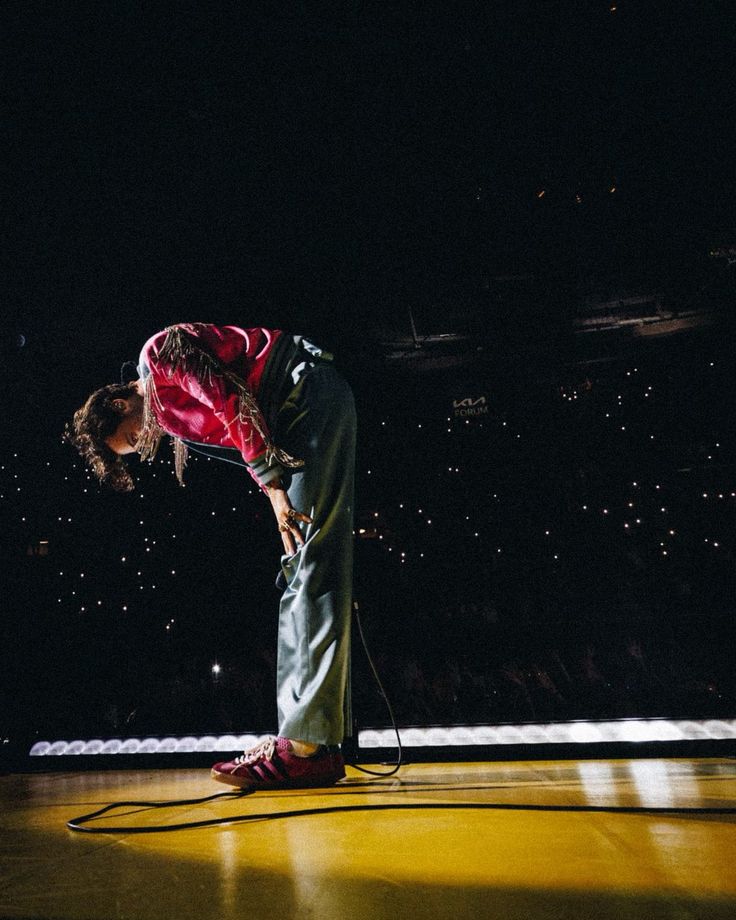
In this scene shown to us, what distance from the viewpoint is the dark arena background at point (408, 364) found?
6.44 feet

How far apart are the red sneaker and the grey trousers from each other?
4cm

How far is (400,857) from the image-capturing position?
2.12 ft

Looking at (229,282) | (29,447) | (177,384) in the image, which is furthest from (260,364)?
(29,447)

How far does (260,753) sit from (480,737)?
3.00 feet

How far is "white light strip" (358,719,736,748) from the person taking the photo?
1.76 m

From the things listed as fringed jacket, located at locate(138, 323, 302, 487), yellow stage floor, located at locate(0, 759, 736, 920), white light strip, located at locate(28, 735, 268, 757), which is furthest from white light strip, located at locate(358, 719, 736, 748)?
fringed jacket, located at locate(138, 323, 302, 487)

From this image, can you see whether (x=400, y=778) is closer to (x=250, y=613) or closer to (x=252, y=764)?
(x=252, y=764)

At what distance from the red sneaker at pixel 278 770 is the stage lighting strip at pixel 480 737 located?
2.36 ft

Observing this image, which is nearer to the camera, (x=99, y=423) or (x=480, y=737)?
(x=99, y=423)

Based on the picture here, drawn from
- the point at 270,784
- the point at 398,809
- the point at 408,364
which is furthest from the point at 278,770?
the point at 408,364

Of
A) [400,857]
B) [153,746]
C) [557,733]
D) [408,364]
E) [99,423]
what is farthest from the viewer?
[408,364]

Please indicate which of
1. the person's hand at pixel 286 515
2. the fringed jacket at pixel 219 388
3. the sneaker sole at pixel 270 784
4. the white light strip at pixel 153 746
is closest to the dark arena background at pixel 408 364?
the white light strip at pixel 153 746

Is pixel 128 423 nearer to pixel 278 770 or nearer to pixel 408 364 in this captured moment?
pixel 278 770

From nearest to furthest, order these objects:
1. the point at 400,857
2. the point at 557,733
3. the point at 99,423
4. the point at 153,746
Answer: the point at 400,857 < the point at 99,423 < the point at 557,733 < the point at 153,746
